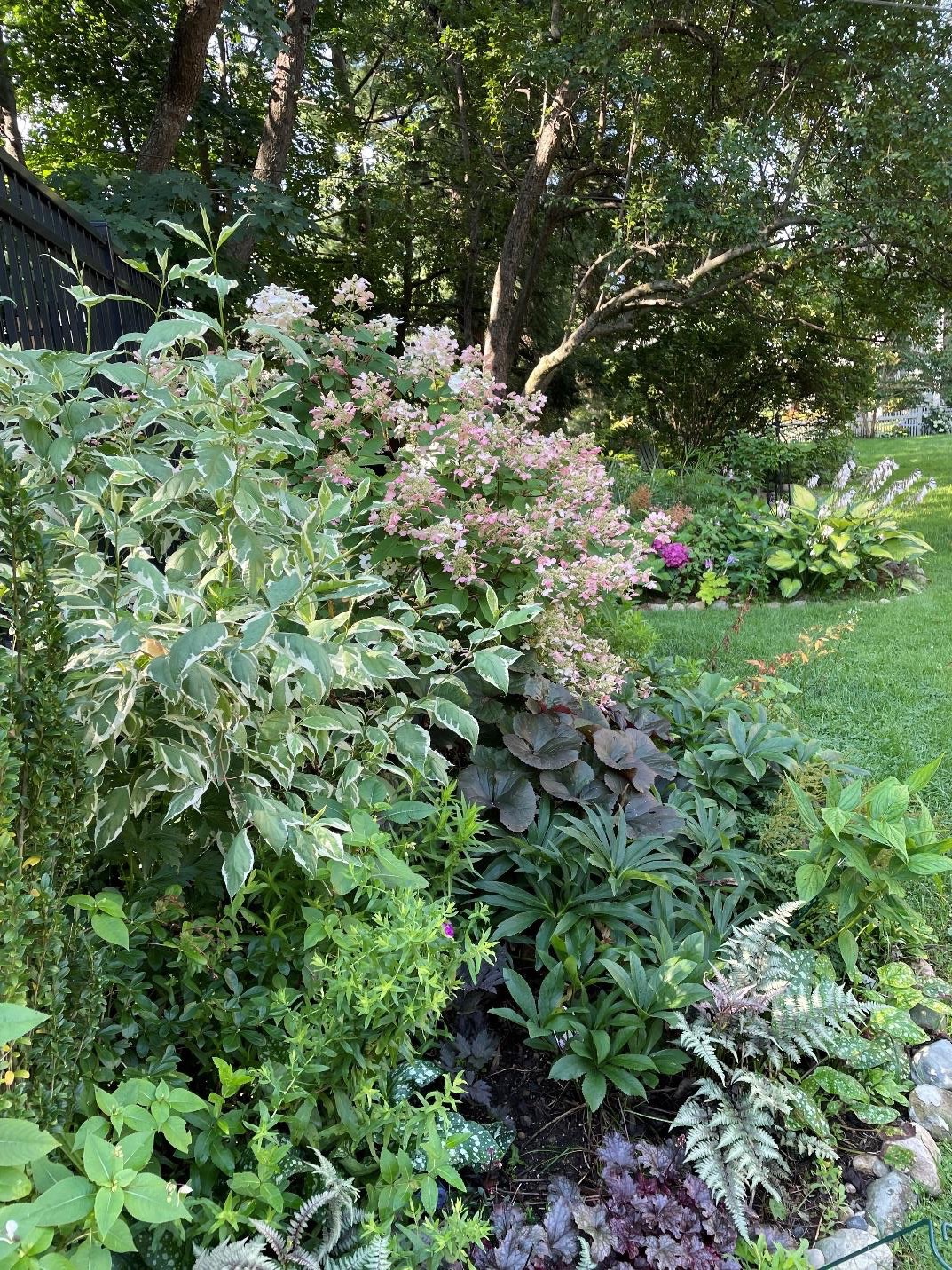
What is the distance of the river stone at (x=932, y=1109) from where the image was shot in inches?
70.3

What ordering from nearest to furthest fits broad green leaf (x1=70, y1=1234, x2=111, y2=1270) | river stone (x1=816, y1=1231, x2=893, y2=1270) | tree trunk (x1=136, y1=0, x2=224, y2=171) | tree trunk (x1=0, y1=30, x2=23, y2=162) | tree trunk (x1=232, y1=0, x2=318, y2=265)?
broad green leaf (x1=70, y1=1234, x2=111, y2=1270)
river stone (x1=816, y1=1231, x2=893, y2=1270)
tree trunk (x1=136, y1=0, x2=224, y2=171)
tree trunk (x1=0, y1=30, x2=23, y2=162)
tree trunk (x1=232, y1=0, x2=318, y2=265)

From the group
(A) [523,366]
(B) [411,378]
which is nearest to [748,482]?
(A) [523,366]

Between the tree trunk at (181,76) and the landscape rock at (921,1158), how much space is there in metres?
7.29

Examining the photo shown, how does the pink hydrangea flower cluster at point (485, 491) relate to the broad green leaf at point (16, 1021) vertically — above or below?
above

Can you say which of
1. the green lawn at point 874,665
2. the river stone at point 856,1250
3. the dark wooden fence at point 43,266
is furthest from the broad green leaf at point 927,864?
the dark wooden fence at point 43,266

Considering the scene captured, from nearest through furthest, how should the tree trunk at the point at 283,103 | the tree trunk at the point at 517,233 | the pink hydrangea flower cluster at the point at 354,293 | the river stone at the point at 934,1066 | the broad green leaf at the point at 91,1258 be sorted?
the broad green leaf at the point at 91,1258 < the river stone at the point at 934,1066 < the pink hydrangea flower cluster at the point at 354,293 < the tree trunk at the point at 283,103 < the tree trunk at the point at 517,233

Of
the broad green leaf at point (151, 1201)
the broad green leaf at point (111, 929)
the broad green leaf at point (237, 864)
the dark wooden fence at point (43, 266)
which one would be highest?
the dark wooden fence at point (43, 266)

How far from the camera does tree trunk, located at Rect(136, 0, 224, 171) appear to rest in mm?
5590

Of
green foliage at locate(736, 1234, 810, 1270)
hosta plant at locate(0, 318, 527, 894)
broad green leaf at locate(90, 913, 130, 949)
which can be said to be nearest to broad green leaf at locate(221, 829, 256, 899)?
hosta plant at locate(0, 318, 527, 894)

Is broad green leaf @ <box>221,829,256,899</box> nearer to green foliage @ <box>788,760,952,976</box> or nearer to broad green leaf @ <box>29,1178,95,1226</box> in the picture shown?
broad green leaf @ <box>29,1178,95,1226</box>

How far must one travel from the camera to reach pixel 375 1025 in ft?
4.39

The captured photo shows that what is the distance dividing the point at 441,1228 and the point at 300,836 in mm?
735

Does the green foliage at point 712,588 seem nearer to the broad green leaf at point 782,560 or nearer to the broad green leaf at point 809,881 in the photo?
the broad green leaf at point 782,560

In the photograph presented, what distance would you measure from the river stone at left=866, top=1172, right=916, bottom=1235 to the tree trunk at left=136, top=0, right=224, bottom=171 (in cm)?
732
